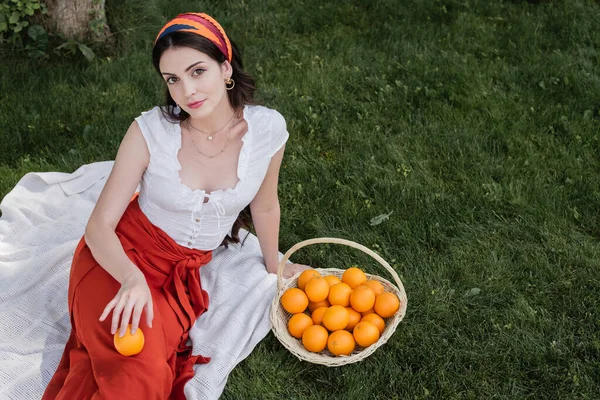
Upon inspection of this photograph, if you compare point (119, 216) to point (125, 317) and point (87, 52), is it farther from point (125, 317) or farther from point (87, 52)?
point (87, 52)

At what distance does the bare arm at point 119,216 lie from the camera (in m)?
2.98

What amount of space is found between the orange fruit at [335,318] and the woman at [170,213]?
24.3 inches

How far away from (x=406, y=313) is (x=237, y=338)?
0.96m

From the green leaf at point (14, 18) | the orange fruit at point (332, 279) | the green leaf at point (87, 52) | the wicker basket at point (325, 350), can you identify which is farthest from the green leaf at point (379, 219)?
the green leaf at point (14, 18)

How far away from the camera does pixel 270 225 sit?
12.1 feet

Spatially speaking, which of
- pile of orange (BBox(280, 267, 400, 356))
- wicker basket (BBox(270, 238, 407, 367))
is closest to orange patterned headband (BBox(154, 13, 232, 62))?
wicker basket (BBox(270, 238, 407, 367))

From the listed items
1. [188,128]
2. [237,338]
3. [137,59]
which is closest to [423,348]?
[237,338]

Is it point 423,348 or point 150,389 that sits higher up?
point 150,389

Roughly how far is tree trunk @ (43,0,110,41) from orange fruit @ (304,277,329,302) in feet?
11.1

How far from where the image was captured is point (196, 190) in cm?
330

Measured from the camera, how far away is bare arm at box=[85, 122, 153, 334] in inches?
117

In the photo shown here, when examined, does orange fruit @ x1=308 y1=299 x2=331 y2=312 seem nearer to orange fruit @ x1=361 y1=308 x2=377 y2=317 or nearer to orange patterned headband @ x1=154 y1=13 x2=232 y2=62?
orange fruit @ x1=361 y1=308 x2=377 y2=317

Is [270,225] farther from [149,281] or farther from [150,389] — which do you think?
[150,389]

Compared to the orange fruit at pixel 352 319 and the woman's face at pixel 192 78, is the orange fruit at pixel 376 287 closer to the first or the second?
the orange fruit at pixel 352 319
